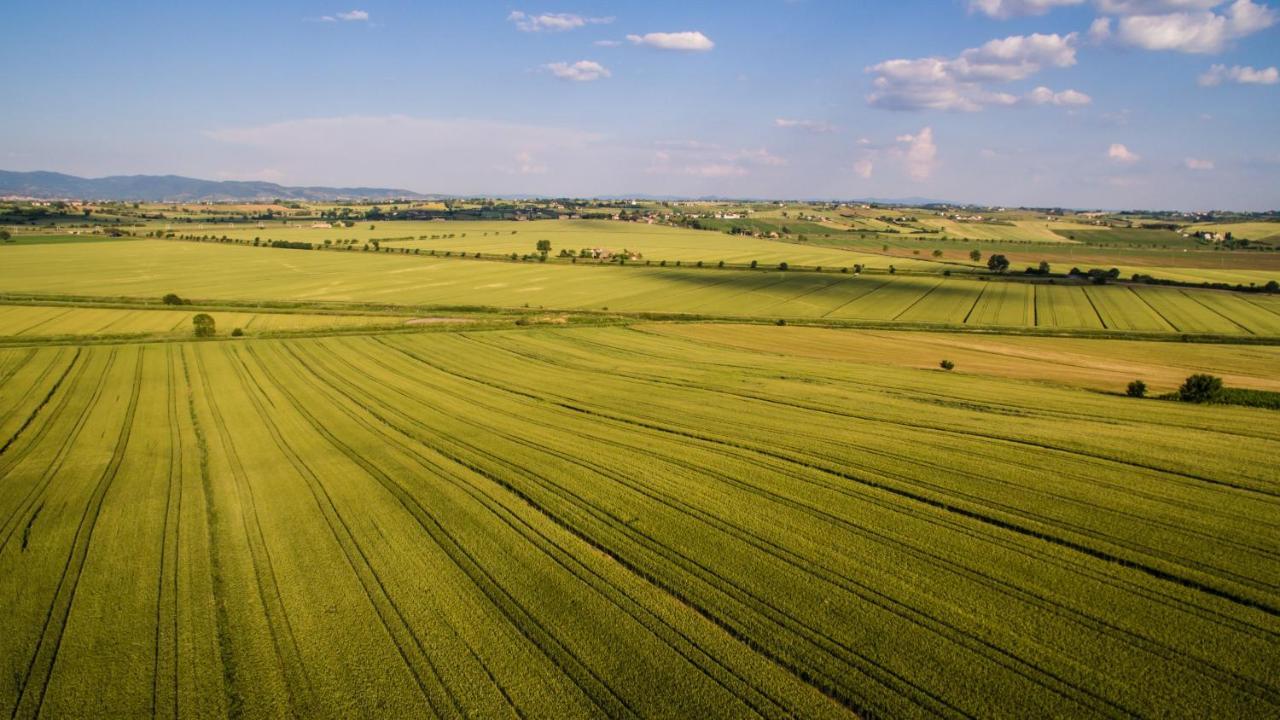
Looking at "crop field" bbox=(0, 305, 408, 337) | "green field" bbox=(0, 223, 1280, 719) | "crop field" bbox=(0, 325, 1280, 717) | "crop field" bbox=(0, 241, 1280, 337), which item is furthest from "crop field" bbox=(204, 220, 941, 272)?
"crop field" bbox=(0, 325, 1280, 717)

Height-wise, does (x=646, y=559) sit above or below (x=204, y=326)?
below

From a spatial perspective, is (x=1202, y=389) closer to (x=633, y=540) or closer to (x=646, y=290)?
(x=633, y=540)

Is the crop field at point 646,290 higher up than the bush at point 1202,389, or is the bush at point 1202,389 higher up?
the crop field at point 646,290

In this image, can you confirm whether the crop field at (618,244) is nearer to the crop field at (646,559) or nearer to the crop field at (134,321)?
the crop field at (134,321)

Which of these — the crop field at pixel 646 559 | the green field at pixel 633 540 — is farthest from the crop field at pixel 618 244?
the crop field at pixel 646 559

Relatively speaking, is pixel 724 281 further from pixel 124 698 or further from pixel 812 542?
pixel 124 698

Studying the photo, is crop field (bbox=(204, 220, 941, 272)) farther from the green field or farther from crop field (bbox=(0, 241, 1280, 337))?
the green field

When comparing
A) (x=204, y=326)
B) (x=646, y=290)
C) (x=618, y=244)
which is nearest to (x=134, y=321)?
(x=204, y=326)
